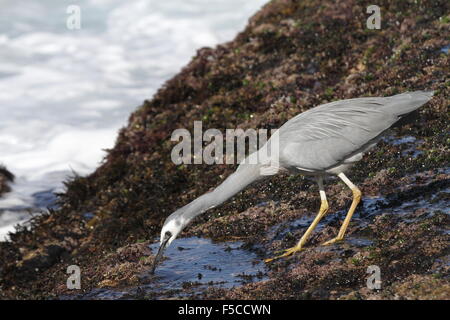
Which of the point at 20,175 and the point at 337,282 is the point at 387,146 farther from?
the point at 20,175

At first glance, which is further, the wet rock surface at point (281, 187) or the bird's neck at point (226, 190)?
the wet rock surface at point (281, 187)

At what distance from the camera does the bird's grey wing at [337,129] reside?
9484 millimetres

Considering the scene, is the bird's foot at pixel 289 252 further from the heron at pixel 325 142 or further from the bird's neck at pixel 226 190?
the bird's neck at pixel 226 190

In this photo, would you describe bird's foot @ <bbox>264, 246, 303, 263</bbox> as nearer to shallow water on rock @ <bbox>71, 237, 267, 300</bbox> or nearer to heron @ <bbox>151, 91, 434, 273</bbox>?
heron @ <bbox>151, 91, 434, 273</bbox>

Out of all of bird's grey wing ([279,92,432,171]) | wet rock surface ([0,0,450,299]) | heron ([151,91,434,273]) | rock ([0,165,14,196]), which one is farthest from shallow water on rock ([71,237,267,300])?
rock ([0,165,14,196])

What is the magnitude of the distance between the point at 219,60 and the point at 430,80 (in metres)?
9.55

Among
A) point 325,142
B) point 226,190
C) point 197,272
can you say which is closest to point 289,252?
point 197,272

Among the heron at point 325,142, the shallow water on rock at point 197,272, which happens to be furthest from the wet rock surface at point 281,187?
the heron at point 325,142

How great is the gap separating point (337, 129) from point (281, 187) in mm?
3746

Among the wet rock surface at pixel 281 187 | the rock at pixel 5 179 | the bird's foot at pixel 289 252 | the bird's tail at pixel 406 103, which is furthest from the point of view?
the rock at pixel 5 179

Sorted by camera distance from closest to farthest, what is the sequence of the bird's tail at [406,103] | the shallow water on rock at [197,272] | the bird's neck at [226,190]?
the bird's neck at [226,190] < the shallow water on rock at [197,272] < the bird's tail at [406,103]

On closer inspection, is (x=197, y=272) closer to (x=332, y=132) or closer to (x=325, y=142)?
(x=325, y=142)

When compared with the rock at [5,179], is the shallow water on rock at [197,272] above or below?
below

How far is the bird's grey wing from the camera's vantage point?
373 inches
